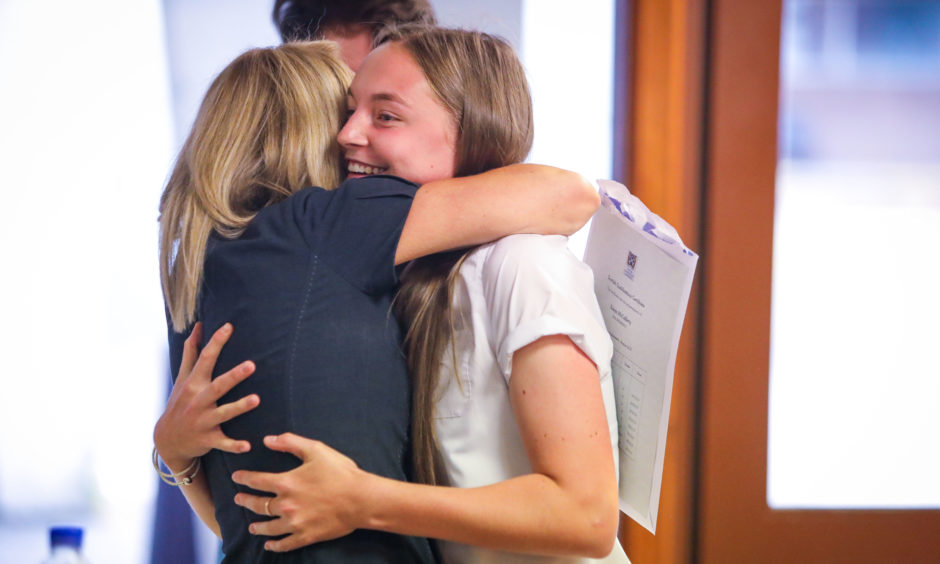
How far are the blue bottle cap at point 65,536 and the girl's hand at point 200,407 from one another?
0.84 metres

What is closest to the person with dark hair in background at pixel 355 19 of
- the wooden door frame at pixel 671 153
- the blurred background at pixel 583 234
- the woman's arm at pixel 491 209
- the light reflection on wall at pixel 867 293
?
the blurred background at pixel 583 234

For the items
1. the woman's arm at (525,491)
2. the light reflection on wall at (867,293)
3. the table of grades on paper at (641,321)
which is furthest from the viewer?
the light reflection on wall at (867,293)

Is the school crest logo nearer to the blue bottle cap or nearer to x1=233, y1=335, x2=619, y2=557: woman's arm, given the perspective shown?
x1=233, y1=335, x2=619, y2=557: woman's arm

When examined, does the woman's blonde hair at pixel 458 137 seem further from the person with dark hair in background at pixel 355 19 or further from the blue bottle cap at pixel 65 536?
the blue bottle cap at pixel 65 536

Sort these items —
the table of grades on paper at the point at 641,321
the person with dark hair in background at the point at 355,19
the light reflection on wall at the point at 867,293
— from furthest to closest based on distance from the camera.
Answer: the light reflection on wall at the point at 867,293
the person with dark hair in background at the point at 355,19
the table of grades on paper at the point at 641,321

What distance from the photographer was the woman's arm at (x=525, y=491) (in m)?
0.76

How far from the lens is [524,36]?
1.79 m

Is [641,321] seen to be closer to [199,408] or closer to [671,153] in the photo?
[199,408]

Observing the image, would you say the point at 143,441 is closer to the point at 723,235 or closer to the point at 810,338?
the point at 723,235

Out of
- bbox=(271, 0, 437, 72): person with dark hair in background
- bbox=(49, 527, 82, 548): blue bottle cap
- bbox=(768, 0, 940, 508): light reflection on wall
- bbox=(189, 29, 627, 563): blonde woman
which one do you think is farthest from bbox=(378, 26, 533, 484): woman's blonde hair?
bbox=(49, 527, 82, 548): blue bottle cap

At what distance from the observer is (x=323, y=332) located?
0.81 meters

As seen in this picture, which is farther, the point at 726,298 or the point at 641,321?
the point at 726,298

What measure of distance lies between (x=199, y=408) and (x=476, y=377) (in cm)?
32

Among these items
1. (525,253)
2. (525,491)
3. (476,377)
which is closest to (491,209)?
(525,253)
